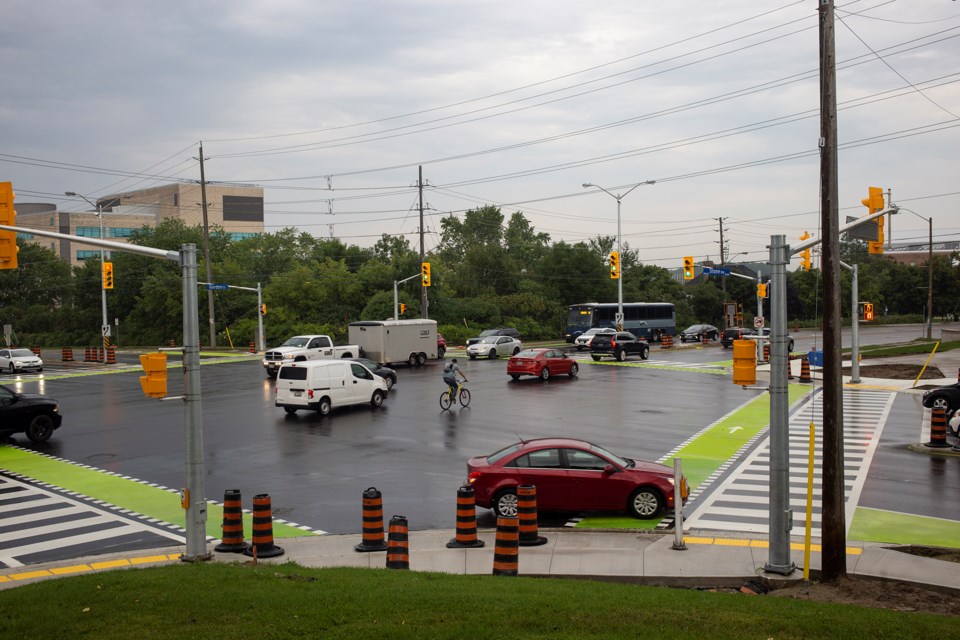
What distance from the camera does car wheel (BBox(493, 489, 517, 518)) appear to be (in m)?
14.9

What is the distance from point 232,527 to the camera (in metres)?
12.9

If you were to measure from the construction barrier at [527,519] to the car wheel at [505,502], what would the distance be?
5.88 ft

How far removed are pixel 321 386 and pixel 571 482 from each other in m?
14.4

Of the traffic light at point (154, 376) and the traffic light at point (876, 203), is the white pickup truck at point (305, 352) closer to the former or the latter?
the traffic light at point (154, 376)

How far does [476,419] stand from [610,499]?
38.1ft

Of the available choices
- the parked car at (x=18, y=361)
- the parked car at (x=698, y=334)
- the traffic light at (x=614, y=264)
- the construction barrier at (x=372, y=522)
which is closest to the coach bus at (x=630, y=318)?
the parked car at (x=698, y=334)

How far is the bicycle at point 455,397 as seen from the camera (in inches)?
1125

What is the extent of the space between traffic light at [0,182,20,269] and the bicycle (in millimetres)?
16999

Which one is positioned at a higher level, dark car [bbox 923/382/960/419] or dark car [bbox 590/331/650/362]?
dark car [bbox 590/331/650/362]

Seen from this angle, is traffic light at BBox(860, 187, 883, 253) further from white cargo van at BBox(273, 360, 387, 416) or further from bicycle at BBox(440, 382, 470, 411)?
white cargo van at BBox(273, 360, 387, 416)

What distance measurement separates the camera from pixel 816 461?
1975 cm

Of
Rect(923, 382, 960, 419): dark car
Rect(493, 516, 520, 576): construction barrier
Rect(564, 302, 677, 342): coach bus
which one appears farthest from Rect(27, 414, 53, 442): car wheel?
Rect(564, 302, 677, 342): coach bus

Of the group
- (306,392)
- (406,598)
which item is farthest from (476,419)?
(406,598)

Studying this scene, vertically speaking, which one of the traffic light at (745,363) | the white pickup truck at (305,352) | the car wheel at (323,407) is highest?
the traffic light at (745,363)
